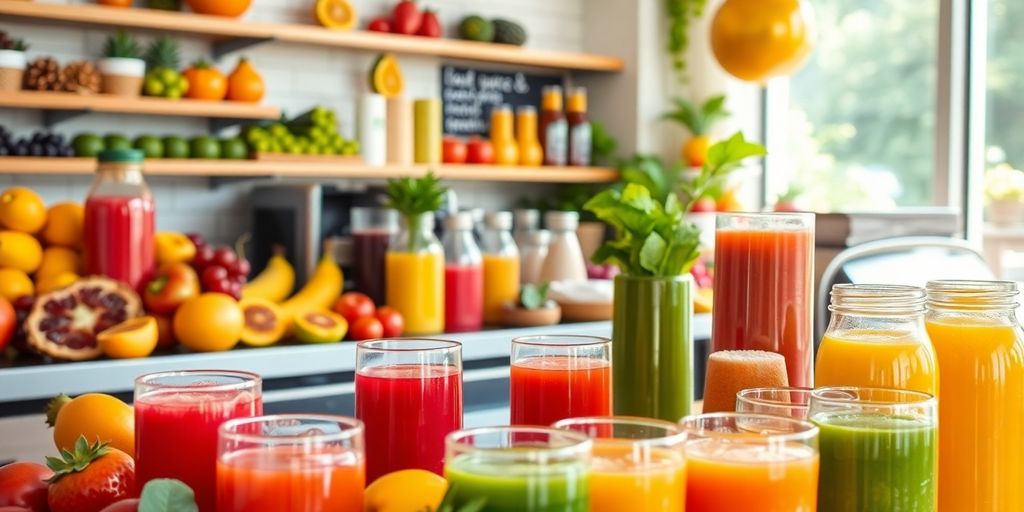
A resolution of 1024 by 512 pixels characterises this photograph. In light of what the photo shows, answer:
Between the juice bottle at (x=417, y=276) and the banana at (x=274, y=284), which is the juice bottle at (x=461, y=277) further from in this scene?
the banana at (x=274, y=284)

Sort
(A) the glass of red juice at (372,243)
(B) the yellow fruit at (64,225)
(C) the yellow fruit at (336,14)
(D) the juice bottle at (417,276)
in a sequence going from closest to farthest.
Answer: (B) the yellow fruit at (64,225) < (D) the juice bottle at (417,276) < (A) the glass of red juice at (372,243) < (C) the yellow fruit at (336,14)

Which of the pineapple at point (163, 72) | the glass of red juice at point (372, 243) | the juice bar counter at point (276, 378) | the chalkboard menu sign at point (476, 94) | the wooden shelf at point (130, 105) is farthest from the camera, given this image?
the chalkboard menu sign at point (476, 94)

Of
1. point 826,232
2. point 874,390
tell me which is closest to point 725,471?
point 874,390

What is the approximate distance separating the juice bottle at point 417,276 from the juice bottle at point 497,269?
0.25m

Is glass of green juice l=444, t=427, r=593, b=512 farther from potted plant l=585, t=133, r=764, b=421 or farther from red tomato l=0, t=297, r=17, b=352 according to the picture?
red tomato l=0, t=297, r=17, b=352

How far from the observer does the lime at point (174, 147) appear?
13.1 feet

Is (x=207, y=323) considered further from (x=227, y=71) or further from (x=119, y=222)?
(x=227, y=71)

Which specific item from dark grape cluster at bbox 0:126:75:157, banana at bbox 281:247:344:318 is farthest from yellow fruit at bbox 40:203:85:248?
dark grape cluster at bbox 0:126:75:157

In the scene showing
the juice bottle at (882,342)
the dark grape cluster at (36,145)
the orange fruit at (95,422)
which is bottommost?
the orange fruit at (95,422)

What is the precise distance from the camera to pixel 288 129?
4324mm

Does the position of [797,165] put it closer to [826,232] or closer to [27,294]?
[826,232]

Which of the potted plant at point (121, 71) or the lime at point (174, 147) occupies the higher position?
the potted plant at point (121, 71)

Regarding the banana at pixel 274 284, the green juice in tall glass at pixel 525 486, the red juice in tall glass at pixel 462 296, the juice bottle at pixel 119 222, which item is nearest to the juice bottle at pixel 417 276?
the red juice in tall glass at pixel 462 296

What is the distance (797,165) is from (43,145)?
3449mm
